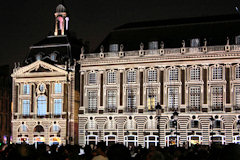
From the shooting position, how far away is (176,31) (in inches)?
3268

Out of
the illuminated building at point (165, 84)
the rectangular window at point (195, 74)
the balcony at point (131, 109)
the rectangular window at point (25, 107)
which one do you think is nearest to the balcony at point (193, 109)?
the illuminated building at point (165, 84)

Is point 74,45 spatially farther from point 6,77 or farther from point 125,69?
point 6,77

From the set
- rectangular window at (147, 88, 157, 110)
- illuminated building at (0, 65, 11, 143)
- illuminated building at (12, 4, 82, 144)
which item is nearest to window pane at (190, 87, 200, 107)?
rectangular window at (147, 88, 157, 110)

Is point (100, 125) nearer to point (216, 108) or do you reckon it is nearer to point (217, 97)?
point (216, 108)

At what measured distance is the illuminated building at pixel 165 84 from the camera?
Result: 77.3m

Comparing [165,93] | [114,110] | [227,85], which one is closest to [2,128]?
[114,110]

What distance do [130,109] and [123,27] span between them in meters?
13.5

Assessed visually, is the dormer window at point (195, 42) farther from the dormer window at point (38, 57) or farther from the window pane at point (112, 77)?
the dormer window at point (38, 57)

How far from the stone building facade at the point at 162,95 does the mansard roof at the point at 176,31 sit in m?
2.24

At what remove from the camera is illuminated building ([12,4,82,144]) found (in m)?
85.7

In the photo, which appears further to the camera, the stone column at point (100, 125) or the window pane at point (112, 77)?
the window pane at point (112, 77)

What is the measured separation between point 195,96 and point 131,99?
9151mm

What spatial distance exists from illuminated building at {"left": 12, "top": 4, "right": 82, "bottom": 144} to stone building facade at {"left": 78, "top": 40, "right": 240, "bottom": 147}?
2.18 m

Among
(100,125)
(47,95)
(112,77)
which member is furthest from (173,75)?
(47,95)
